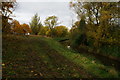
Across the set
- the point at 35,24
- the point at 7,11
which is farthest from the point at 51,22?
the point at 7,11

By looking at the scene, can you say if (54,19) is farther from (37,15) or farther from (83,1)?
(83,1)

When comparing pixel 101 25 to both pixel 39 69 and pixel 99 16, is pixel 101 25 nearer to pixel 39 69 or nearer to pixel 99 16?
pixel 99 16

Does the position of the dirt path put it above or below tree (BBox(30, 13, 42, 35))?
below

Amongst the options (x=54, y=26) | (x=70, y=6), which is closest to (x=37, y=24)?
→ (x=54, y=26)

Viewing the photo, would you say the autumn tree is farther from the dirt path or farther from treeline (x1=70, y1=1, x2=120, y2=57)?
the dirt path

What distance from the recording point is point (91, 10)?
22375 mm

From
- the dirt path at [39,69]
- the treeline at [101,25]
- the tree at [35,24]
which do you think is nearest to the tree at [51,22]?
the tree at [35,24]

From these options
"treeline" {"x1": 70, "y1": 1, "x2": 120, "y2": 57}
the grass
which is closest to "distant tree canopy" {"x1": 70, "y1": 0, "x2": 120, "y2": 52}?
"treeline" {"x1": 70, "y1": 1, "x2": 120, "y2": 57}

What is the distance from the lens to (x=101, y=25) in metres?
18.5

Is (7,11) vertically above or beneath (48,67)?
above

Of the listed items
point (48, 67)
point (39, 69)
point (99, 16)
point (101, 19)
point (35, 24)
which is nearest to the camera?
point (39, 69)

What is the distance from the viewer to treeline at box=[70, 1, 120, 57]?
57.9 feet

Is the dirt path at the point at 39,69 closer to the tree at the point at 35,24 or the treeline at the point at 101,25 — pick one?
the treeline at the point at 101,25

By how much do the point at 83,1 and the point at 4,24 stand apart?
16.9m
